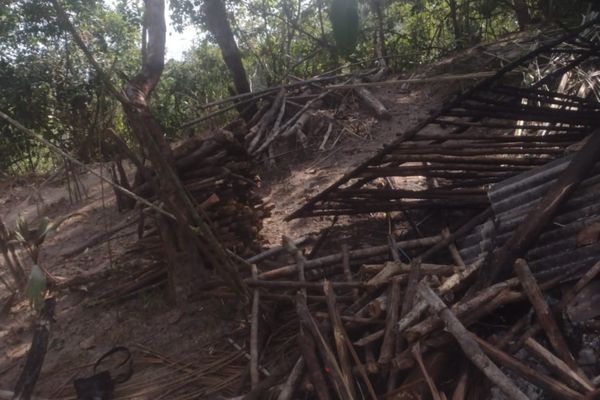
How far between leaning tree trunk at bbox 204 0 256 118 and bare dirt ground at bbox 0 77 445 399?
1469 millimetres

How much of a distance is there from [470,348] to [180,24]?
1100 centimetres

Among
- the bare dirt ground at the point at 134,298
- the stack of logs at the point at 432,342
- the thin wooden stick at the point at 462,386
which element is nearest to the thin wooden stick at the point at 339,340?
the stack of logs at the point at 432,342

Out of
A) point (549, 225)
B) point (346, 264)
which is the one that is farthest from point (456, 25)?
point (549, 225)

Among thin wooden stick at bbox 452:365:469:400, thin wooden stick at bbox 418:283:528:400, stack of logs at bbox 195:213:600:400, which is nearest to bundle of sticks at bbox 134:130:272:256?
stack of logs at bbox 195:213:600:400

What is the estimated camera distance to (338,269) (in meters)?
3.59

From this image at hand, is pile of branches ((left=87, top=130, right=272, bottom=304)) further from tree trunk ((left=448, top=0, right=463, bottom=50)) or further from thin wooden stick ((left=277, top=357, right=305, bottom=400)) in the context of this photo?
tree trunk ((left=448, top=0, right=463, bottom=50))

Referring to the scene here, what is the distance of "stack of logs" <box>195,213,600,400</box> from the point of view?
2.18m

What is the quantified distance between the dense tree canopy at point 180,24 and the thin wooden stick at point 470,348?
19.3 feet

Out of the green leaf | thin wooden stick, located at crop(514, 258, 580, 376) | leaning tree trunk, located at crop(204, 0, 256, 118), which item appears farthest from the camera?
leaning tree trunk, located at crop(204, 0, 256, 118)

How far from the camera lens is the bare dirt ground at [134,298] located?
3721 millimetres

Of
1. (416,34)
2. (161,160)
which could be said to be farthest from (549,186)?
(416,34)

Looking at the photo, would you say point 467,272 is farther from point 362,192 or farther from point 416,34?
point 416,34

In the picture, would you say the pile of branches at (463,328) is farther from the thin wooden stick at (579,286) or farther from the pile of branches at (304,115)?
the pile of branches at (304,115)

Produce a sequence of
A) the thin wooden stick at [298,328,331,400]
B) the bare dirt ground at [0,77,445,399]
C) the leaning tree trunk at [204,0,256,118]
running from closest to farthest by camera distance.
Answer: the thin wooden stick at [298,328,331,400] → the bare dirt ground at [0,77,445,399] → the leaning tree trunk at [204,0,256,118]
